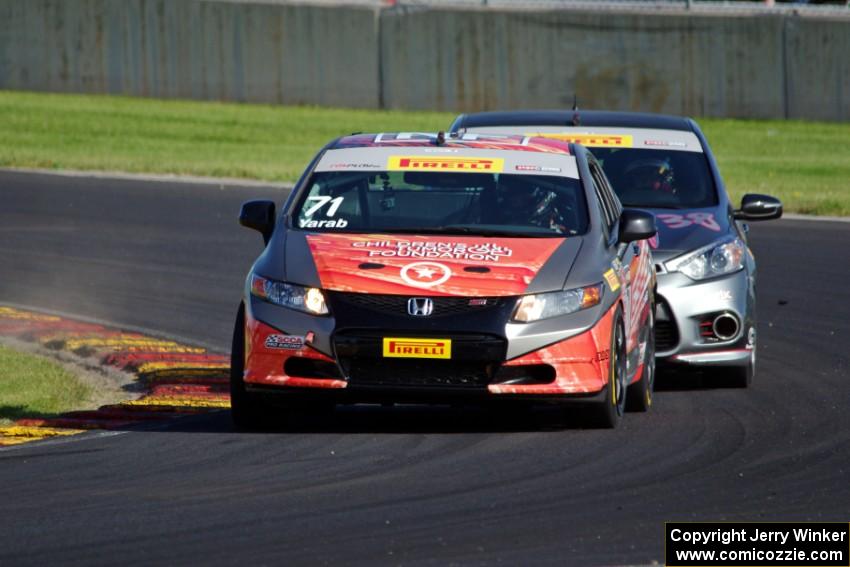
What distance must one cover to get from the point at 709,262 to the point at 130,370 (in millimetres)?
3782

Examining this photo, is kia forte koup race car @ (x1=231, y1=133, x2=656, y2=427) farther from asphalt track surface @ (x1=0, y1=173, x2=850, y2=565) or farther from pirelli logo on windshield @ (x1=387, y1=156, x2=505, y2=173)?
asphalt track surface @ (x1=0, y1=173, x2=850, y2=565)

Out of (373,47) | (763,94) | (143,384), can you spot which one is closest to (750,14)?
(763,94)

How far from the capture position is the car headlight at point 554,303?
8852 millimetres

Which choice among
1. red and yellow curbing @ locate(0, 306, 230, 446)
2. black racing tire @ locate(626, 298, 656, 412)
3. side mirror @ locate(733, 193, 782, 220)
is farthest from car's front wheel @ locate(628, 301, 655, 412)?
red and yellow curbing @ locate(0, 306, 230, 446)

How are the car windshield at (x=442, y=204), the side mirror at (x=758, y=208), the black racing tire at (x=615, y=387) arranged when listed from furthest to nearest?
the side mirror at (x=758, y=208) < the car windshield at (x=442, y=204) < the black racing tire at (x=615, y=387)

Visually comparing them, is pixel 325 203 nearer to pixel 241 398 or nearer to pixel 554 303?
pixel 241 398

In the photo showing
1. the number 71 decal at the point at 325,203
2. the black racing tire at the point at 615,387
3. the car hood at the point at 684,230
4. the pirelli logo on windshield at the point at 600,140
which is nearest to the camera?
the black racing tire at the point at 615,387

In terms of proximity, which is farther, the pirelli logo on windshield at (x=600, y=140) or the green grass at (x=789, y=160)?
the green grass at (x=789, y=160)

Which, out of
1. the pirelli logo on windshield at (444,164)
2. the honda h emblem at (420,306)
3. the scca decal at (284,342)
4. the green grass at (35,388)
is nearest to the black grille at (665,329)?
the pirelli logo on windshield at (444,164)

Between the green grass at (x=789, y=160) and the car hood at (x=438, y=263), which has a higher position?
the car hood at (x=438, y=263)

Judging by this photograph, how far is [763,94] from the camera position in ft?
106

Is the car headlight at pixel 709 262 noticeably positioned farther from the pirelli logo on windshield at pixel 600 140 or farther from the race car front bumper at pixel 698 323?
the pirelli logo on windshield at pixel 600 140

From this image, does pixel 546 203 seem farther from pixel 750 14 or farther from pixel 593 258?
pixel 750 14

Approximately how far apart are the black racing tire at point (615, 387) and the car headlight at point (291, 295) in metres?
1.40
